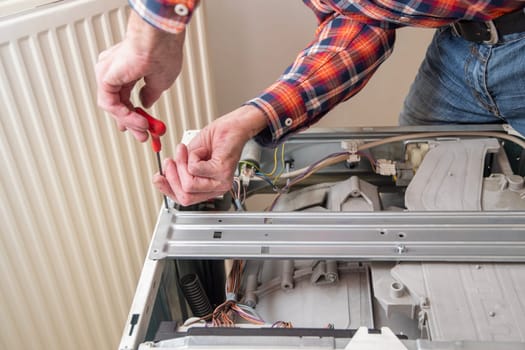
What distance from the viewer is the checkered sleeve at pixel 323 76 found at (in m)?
1.00

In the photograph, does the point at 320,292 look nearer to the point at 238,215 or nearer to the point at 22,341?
the point at 238,215

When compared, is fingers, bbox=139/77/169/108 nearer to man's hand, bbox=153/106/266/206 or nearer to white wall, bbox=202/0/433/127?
man's hand, bbox=153/106/266/206

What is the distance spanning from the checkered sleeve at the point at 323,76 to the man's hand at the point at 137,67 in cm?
18

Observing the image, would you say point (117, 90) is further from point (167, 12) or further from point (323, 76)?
point (323, 76)

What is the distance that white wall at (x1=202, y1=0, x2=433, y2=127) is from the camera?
5.80ft

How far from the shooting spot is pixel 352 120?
209cm

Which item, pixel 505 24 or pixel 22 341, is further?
pixel 22 341

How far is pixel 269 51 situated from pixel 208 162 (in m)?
1.04

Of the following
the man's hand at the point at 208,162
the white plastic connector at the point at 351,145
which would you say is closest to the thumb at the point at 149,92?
the man's hand at the point at 208,162

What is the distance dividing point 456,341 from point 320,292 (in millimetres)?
285

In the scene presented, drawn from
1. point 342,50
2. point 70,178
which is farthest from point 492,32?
point 70,178

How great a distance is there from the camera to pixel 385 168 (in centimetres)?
112

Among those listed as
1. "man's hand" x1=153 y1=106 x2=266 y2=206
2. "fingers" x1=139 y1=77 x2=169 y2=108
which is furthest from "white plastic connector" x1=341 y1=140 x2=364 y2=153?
"fingers" x1=139 y1=77 x2=169 y2=108

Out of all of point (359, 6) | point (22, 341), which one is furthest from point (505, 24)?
point (22, 341)
